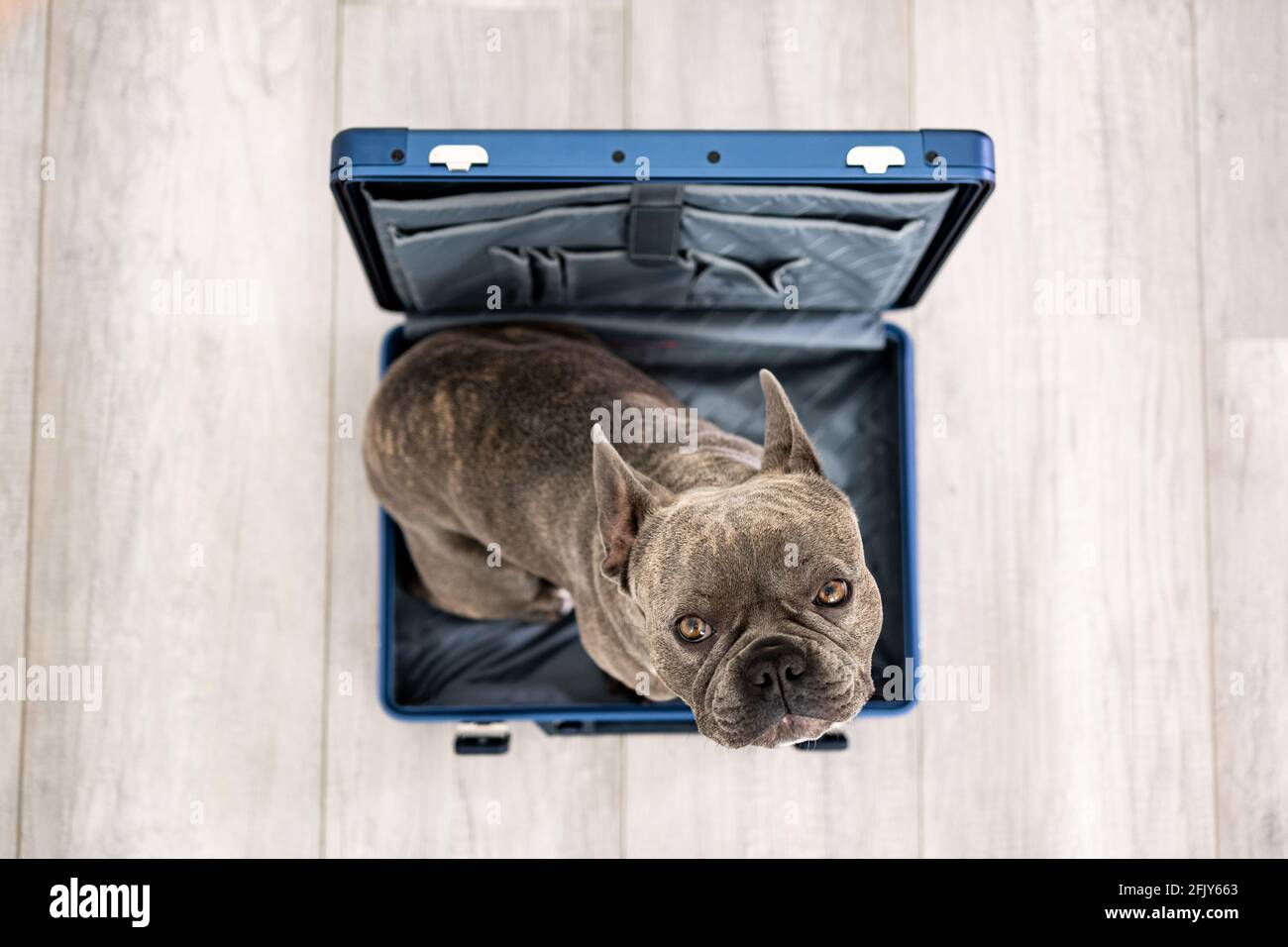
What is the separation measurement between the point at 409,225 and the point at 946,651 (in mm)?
1452

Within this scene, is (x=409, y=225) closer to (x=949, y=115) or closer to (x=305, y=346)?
(x=305, y=346)

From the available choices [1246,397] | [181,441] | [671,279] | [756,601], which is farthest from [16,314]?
[1246,397]

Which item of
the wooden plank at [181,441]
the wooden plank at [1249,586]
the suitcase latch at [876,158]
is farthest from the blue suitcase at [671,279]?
the wooden plank at [1249,586]

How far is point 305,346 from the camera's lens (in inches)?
92.4

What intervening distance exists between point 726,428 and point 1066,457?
2.62 feet

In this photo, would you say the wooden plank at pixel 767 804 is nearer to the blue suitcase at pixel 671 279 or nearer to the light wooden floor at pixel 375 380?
the light wooden floor at pixel 375 380

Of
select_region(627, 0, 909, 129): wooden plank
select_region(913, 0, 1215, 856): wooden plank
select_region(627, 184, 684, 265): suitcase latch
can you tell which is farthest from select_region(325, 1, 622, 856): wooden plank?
select_region(913, 0, 1215, 856): wooden plank

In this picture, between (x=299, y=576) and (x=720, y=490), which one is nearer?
(x=720, y=490)

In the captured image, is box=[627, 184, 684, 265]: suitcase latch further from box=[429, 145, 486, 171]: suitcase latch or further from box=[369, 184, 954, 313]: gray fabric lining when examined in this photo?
box=[429, 145, 486, 171]: suitcase latch

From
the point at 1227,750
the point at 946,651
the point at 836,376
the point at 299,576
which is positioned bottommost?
the point at 1227,750

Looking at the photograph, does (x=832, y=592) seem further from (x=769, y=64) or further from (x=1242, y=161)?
(x=1242, y=161)

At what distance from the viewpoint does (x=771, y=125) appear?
7.86 feet

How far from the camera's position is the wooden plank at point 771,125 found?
2316mm
